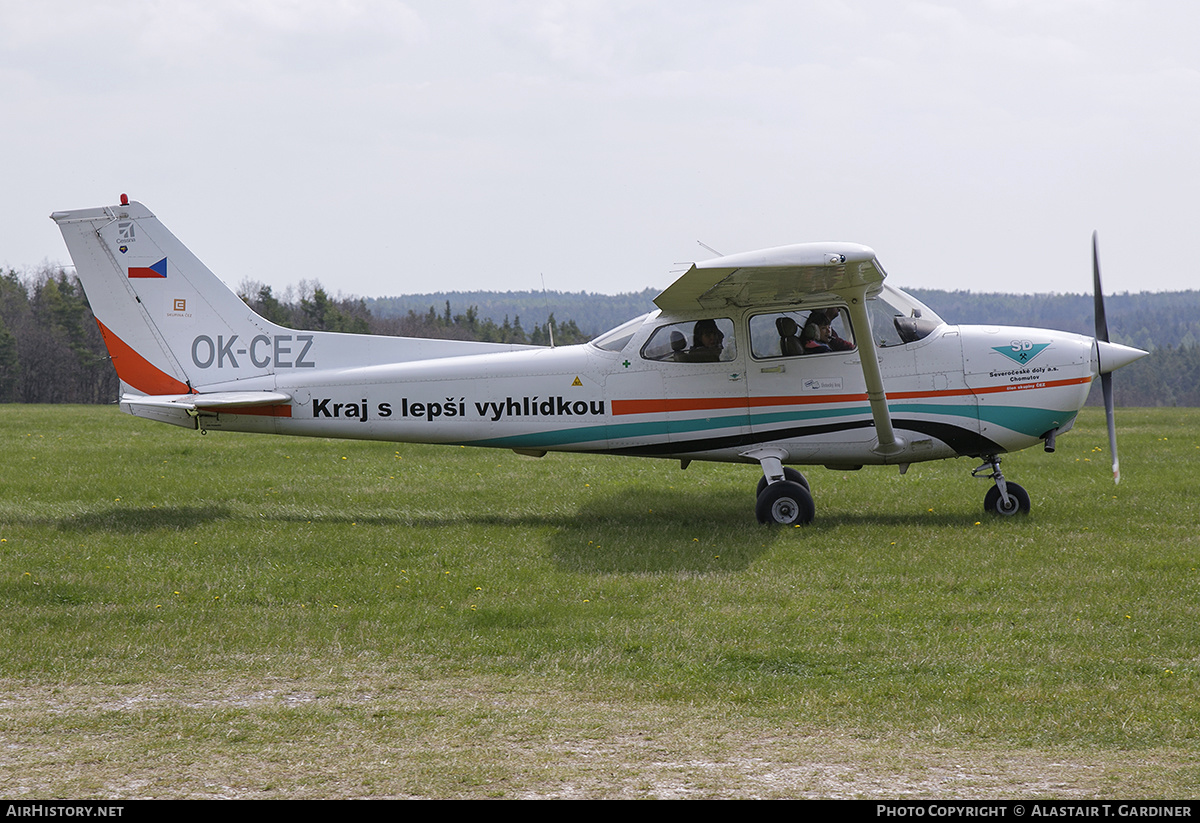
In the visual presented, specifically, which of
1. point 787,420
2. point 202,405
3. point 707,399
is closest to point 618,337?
point 707,399

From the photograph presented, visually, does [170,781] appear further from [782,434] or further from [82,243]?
[82,243]

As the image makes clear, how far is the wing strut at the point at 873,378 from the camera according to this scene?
1049 centimetres

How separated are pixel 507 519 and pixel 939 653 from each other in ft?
20.8

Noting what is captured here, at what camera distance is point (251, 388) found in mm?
11891

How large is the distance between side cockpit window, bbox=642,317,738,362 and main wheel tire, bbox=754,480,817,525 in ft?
5.14

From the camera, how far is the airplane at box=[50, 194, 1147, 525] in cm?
1127

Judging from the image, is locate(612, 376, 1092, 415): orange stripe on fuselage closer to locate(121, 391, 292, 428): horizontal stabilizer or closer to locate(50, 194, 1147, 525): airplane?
locate(50, 194, 1147, 525): airplane

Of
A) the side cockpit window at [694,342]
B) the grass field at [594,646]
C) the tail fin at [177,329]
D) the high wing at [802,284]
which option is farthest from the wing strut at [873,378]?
the tail fin at [177,329]

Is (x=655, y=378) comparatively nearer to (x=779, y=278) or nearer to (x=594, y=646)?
(x=779, y=278)

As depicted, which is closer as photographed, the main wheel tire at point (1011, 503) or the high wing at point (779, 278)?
the high wing at point (779, 278)

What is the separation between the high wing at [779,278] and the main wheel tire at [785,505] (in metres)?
2.06

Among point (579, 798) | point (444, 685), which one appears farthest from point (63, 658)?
point (579, 798)

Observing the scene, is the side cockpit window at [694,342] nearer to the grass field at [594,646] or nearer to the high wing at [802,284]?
A: the high wing at [802,284]

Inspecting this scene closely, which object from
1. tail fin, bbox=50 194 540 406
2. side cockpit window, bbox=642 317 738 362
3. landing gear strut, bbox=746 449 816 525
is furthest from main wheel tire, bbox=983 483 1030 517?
tail fin, bbox=50 194 540 406
